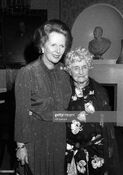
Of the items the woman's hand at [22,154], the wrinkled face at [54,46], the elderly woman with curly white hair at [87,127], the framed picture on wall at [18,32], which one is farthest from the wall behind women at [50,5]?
the woman's hand at [22,154]

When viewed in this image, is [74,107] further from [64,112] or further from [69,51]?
[69,51]

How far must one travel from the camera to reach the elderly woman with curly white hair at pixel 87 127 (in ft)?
4.74

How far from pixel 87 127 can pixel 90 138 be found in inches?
2.3

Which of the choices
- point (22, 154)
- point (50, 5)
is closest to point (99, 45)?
point (50, 5)

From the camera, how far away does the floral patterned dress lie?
1456mm

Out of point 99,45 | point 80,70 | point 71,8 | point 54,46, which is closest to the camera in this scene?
point 54,46

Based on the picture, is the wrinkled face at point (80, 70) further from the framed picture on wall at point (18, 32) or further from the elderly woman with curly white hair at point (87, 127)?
the framed picture on wall at point (18, 32)

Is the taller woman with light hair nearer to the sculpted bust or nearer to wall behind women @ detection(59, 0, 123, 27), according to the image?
the sculpted bust

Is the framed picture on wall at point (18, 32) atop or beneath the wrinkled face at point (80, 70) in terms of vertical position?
atop

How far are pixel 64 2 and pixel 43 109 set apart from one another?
277 centimetres

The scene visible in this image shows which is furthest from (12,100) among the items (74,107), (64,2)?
(64,2)

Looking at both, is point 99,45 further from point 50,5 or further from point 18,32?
point 50,5

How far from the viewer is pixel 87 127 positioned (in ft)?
4.82

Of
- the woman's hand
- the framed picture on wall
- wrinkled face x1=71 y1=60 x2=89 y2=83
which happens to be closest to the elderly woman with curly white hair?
wrinkled face x1=71 y1=60 x2=89 y2=83
